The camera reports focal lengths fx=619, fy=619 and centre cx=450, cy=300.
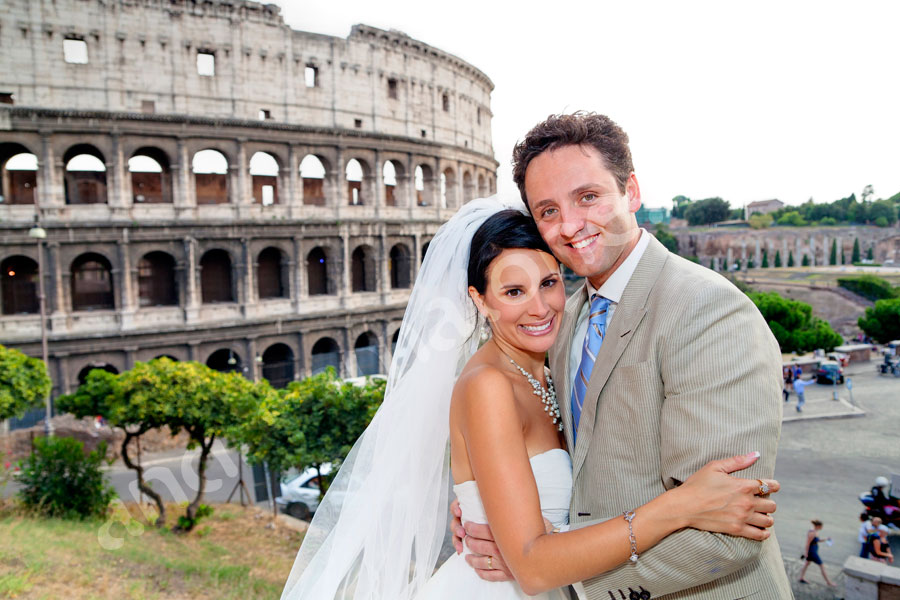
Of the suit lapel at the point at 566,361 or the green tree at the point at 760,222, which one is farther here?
the green tree at the point at 760,222

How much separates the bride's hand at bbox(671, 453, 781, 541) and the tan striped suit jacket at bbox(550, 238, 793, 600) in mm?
42

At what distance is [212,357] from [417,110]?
1258cm

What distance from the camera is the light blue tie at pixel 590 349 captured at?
2436 millimetres

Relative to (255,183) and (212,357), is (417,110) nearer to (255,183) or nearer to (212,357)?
(255,183)

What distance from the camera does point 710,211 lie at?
2557 inches

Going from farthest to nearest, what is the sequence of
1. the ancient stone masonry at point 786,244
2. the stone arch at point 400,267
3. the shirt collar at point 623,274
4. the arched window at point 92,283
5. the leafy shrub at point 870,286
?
the ancient stone masonry at point 786,244
the leafy shrub at point 870,286
the stone arch at point 400,267
the arched window at point 92,283
the shirt collar at point 623,274

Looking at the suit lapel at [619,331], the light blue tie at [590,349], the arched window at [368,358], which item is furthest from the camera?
the arched window at [368,358]

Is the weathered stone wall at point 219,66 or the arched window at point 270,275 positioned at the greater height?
the weathered stone wall at point 219,66

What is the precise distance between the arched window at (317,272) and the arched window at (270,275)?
1099mm

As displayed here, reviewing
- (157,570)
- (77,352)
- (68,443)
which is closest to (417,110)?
(77,352)

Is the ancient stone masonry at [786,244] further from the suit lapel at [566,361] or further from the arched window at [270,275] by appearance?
the suit lapel at [566,361]

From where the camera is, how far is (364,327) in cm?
2370

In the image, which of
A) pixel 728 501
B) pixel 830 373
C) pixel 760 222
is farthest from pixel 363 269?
pixel 760 222

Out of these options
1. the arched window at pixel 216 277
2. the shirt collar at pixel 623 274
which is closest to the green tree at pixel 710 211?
the arched window at pixel 216 277
